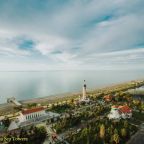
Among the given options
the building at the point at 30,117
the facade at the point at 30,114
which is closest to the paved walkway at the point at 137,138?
the building at the point at 30,117

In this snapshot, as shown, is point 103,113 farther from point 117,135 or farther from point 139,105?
point 117,135

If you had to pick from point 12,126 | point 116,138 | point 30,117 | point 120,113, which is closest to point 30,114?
point 30,117

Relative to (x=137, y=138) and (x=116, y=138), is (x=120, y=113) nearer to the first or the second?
(x=137, y=138)

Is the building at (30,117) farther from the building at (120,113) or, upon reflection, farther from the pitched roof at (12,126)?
the building at (120,113)

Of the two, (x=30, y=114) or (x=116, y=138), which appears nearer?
(x=116, y=138)

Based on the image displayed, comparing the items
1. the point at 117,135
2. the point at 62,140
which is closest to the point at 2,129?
the point at 62,140

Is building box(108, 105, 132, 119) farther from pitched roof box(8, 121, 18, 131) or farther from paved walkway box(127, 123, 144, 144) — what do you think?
pitched roof box(8, 121, 18, 131)

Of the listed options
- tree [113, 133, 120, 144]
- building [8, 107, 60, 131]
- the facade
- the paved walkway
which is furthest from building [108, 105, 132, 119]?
the facade

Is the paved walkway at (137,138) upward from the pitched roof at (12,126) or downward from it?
downward
